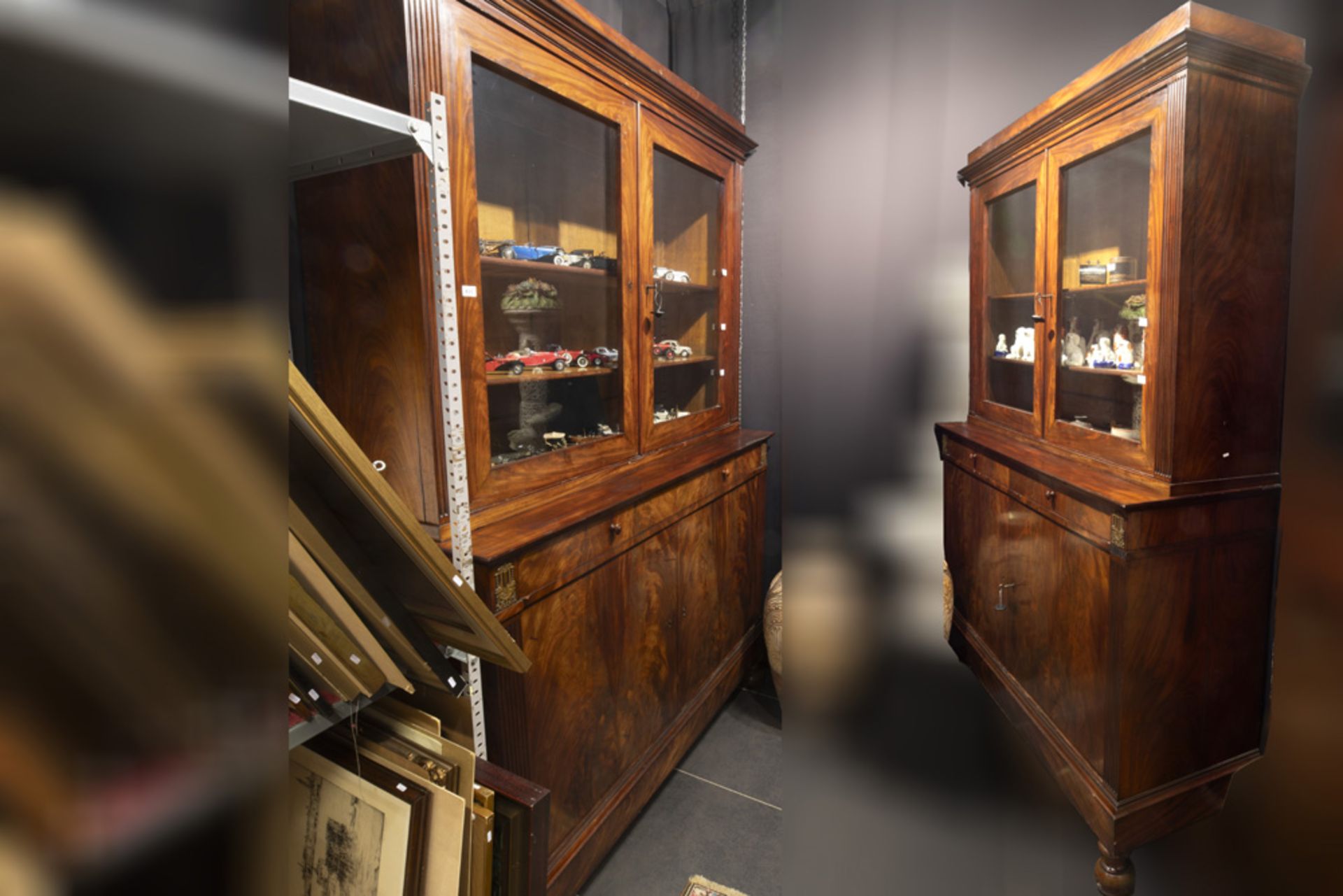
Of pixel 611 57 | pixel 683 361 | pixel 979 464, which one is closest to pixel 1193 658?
pixel 979 464

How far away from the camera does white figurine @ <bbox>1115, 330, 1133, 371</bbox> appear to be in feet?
3.67

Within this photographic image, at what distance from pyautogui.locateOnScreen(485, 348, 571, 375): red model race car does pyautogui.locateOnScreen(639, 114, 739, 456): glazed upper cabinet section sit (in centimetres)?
24

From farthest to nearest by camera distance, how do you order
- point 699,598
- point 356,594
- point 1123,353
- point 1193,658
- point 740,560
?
point 740,560, point 699,598, point 1123,353, point 1193,658, point 356,594

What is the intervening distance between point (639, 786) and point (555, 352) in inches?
35.5

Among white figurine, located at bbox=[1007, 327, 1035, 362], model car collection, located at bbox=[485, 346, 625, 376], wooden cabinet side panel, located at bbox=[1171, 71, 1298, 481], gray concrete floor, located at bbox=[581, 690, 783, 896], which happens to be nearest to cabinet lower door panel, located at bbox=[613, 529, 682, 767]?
gray concrete floor, located at bbox=[581, 690, 783, 896]

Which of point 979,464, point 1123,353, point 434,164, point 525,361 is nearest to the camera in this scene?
point 434,164

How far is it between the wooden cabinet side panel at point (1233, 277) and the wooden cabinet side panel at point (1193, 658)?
0.12 metres

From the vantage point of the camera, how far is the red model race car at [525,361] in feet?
3.88

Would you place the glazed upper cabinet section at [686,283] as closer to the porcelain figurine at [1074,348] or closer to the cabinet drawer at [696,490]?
the cabinet drawer at [696,490]

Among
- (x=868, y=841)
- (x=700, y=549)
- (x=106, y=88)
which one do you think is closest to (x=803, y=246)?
(x=700, y=549)

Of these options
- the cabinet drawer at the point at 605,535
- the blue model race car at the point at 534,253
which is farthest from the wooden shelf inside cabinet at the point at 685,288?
the cabinet drawer at the point at 605,535

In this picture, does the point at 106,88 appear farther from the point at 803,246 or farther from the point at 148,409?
the point at 803,246

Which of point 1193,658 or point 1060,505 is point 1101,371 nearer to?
point 1060,505

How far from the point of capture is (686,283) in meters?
1.81
